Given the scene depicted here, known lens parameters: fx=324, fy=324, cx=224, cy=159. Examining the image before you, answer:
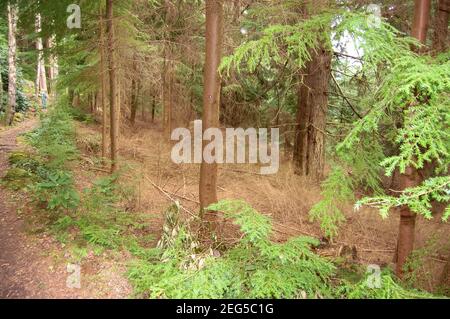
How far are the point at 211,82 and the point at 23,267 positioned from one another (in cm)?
448

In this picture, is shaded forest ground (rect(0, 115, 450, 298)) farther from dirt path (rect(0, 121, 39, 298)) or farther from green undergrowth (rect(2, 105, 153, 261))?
green undergrowth (rect(2, 105, 153, 261))

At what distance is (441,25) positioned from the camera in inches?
229

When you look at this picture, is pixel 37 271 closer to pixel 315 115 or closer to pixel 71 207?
pixel 71 207

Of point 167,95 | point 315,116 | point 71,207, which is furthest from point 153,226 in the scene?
point 167,95

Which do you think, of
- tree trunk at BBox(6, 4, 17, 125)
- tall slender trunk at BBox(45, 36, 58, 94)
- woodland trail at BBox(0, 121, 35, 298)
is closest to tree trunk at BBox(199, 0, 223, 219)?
woodland trail at BBox(0, 121, 35, 298)

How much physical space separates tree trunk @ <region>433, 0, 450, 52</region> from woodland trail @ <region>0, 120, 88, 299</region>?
725 centimetres

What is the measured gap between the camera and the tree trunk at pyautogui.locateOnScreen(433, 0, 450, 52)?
575cm

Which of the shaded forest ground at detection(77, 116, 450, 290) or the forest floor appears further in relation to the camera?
the shaded forest ground at detection(77, 116, 450, 290)

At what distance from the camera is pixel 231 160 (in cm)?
1388

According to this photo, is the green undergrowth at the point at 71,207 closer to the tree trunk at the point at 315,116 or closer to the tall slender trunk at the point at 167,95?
the tall slender trunk at the point at 167,95

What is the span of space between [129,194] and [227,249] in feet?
11.3

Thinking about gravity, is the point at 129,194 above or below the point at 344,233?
above
